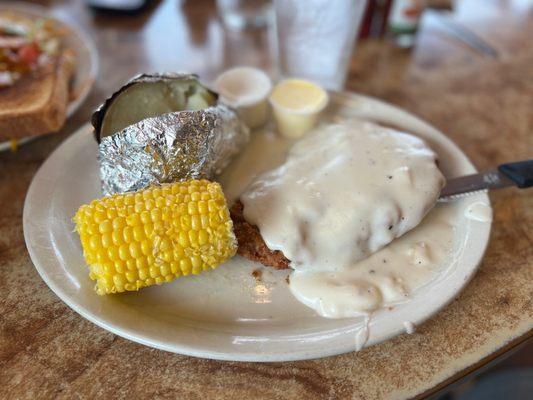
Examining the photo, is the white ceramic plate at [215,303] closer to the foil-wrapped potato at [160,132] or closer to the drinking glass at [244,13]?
the foil-wrapped potato at [160,132]

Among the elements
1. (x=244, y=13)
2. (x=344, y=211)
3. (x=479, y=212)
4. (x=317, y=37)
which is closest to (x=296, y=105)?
(x=317, y=37)

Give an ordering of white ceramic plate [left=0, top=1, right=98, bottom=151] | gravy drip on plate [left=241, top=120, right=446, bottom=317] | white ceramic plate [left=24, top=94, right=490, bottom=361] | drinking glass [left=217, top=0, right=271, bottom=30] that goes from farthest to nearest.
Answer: drinking glass [left=217, top=0, right=271, bottom=30] → white ceramic plate [left=0, top=1, right=98, bottom=151] → gravy drip on plate [left=241, top=120, right=446, bottom=317] → white ceramic plate [left=24, top=94, right=490, bottom=361]

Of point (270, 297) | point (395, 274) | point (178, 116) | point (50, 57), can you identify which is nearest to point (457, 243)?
point (395, 274)

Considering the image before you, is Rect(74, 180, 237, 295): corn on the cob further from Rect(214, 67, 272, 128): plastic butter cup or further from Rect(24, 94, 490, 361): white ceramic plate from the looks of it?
Rect(214, 67, 272, 128): plastic butter cup

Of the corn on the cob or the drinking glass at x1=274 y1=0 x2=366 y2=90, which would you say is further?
the drinking glass at x1=274 y1=0 x2=366 y2=90

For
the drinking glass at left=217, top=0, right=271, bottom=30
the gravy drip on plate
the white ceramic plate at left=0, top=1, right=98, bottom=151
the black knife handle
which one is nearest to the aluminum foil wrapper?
the gravy drip on plate

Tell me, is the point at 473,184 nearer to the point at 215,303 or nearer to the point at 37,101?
the point at 215,303

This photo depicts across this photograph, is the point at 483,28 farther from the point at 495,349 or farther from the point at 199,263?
the point at 199,263
